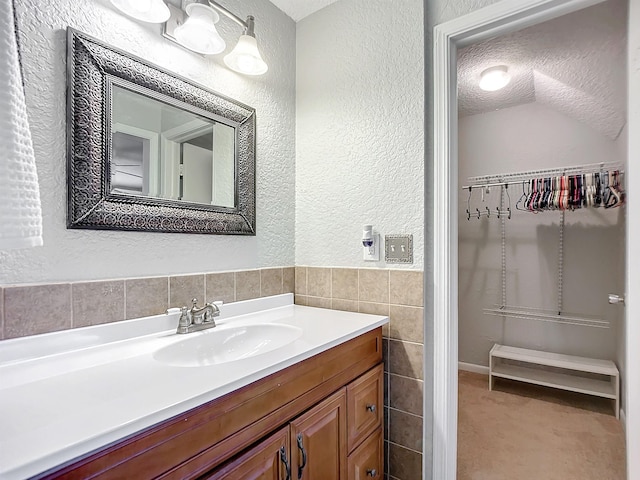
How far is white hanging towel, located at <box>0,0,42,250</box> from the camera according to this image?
17.8 inches

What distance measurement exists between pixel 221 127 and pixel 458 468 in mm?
2039

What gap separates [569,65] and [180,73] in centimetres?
216

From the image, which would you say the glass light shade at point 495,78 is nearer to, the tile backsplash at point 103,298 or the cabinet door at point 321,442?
the tile backsplash at point 103,298

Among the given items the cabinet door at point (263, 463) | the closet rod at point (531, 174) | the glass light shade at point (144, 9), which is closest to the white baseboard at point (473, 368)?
the closet rod at point (531, 174)

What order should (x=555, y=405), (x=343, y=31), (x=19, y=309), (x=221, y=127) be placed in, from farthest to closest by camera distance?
(x=555, y=405)
(x=343, y=31)
(x=221, y=127)
(x=19, y=309)

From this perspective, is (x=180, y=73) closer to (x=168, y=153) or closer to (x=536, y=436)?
(x=168, y=153)

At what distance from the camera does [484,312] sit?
2.99m

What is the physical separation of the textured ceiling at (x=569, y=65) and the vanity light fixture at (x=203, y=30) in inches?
51.9

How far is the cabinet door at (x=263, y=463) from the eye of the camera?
0.77 meters

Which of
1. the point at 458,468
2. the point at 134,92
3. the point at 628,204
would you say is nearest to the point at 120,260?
the point at 134,92

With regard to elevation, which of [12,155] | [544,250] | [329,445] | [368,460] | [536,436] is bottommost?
[536,436]

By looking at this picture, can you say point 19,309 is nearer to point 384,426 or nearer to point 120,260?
point 120,260

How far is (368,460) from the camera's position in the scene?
1.32 m

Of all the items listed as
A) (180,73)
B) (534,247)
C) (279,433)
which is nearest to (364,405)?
(279,433)
